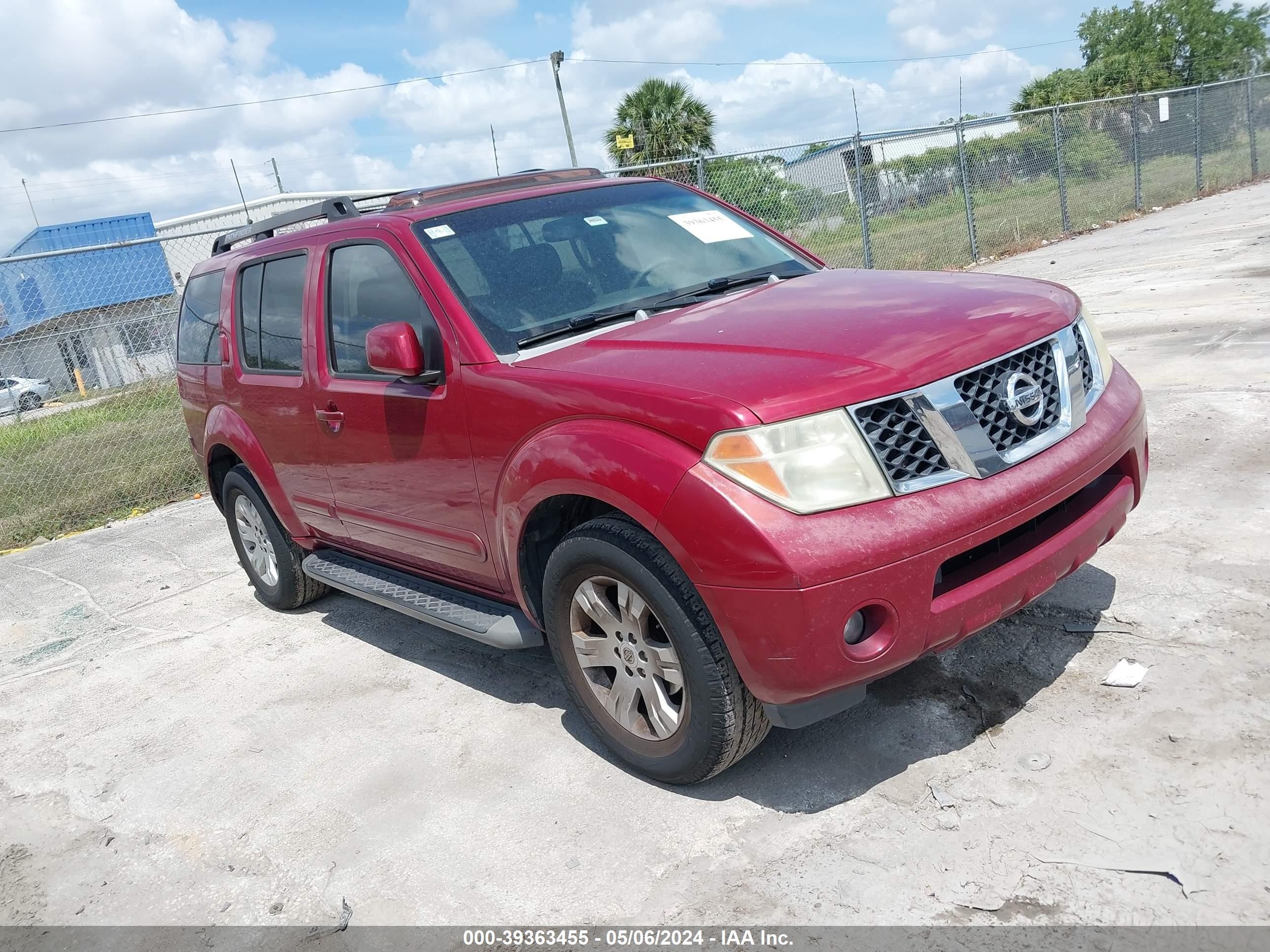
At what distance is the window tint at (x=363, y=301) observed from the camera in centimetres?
390

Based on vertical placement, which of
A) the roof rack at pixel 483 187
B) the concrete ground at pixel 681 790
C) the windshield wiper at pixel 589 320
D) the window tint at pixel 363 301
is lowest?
the concrete ground at pixel 681 790

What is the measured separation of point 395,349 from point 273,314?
159cm

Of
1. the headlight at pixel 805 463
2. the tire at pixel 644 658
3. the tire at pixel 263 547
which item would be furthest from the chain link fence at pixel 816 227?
the headlight at pixel 805 463

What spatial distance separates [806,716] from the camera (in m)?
2.83

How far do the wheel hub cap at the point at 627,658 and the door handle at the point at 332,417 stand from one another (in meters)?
1.58

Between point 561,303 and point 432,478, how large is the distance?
806mm

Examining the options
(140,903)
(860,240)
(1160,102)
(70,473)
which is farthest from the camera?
(1160,102)

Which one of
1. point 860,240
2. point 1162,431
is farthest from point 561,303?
point 860,240

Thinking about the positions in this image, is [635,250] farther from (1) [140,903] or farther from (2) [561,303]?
(1) [140,903]

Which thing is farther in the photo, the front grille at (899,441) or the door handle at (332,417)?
the door handle at (332,417)

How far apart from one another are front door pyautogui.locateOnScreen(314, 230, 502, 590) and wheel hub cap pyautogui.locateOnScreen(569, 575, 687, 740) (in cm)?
59

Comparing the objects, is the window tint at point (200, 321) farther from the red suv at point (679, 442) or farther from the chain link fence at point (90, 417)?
the chain link fence at point (90, 417)

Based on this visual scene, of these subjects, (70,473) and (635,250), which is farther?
(70,473)

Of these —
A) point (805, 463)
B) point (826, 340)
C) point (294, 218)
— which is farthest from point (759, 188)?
point (805, 463)
